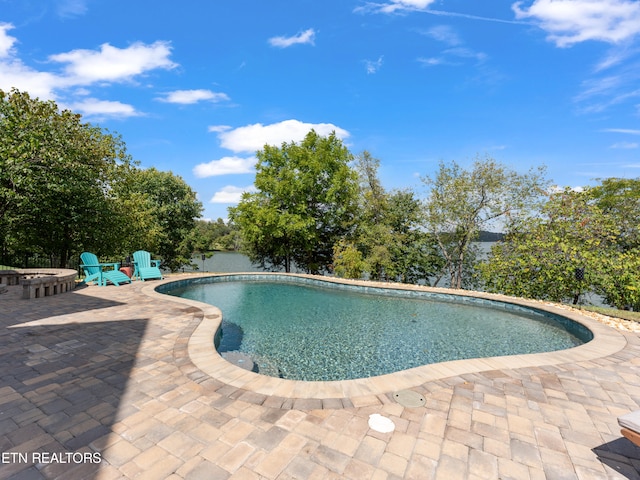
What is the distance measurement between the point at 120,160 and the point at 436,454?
18.7m

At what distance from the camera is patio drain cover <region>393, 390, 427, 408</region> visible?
2990 mm

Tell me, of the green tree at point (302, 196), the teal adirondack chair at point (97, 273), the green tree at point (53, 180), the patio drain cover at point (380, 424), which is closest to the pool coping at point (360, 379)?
the patio drain cover at point (380, 424)

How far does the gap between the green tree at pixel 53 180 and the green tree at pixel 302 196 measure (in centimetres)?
697

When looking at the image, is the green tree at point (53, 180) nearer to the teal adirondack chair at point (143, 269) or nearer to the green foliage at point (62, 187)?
the green foliage at point (62, 187)

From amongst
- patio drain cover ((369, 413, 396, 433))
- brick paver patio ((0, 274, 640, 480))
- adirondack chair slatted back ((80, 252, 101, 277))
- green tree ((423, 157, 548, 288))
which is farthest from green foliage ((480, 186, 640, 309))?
adirondack chair slatted back ((80, 252, 101, 277))

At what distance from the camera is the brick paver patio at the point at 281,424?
2.13 m

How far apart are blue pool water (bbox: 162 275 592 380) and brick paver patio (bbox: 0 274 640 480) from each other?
5.98ft

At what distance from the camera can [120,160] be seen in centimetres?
1540

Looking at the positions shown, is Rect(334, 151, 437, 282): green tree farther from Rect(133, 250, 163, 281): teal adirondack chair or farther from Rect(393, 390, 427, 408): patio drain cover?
Rect(393, 390, 427, 408): patio drain cover

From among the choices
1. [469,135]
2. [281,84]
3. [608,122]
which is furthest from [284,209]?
[608,122]

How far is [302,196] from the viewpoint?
17.0m

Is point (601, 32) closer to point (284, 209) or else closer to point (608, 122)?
point (608, 122)

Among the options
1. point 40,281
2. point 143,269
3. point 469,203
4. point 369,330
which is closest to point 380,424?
point 369,330

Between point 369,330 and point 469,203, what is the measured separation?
9643mm
